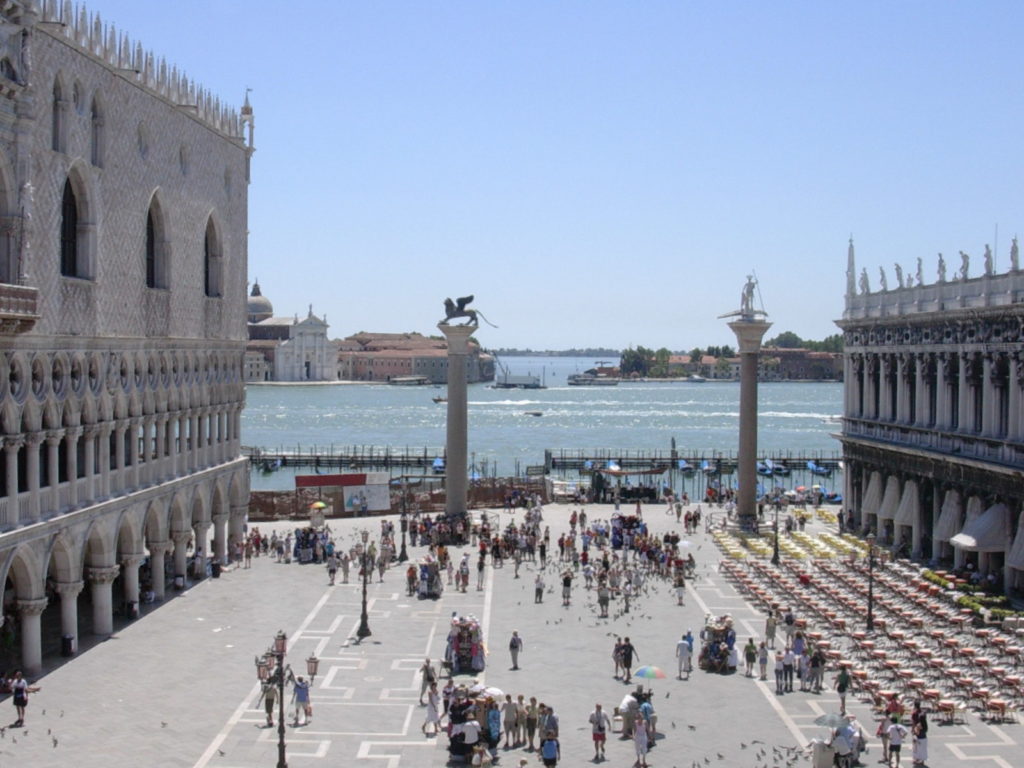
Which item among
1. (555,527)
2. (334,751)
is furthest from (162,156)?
(555,527)

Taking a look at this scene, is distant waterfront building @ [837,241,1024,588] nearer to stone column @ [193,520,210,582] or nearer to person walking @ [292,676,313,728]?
person walking @ [292,676,313,728]

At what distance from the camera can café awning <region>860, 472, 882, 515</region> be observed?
1748 inches

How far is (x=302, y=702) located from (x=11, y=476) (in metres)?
7.03

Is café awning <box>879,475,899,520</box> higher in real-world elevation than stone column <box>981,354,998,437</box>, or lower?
lower

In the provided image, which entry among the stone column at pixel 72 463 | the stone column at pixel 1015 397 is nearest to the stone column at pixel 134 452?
the stone column at pixel 72 463

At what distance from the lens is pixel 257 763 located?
2073 cm

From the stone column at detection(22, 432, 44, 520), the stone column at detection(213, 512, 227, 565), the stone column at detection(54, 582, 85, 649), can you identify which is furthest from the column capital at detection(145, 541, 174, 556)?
the stone column at detection(22, 432, 44, 520)

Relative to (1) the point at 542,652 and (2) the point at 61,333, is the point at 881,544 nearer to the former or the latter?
(1) the point at 542,652

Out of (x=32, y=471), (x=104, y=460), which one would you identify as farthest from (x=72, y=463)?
(x=32, y=471)

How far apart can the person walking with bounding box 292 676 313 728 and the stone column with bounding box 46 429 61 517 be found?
6.99 m

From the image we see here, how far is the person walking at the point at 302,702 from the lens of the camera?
75.6 feet

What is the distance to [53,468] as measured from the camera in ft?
88.4

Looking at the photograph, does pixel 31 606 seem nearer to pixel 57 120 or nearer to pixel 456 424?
pixel 57 120

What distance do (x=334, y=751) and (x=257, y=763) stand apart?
4.33 ft
